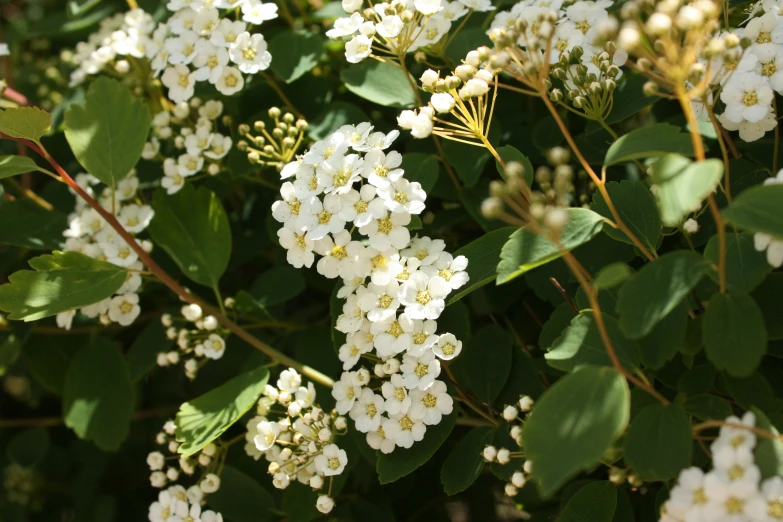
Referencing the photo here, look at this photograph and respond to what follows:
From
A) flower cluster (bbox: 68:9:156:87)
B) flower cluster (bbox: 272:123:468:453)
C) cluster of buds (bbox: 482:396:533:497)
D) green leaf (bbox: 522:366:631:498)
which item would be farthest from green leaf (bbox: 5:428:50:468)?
green leaf (bbox: 522:366:631:498)

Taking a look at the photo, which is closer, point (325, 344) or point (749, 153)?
point (749, 153)

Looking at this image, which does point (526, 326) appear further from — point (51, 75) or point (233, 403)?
point (51, 75)

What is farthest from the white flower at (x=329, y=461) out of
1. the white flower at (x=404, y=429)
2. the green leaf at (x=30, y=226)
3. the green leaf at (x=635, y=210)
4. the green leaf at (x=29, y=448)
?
the green leaf at (x=29, y=448)

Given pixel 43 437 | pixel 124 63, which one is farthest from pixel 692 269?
pixel 43 437

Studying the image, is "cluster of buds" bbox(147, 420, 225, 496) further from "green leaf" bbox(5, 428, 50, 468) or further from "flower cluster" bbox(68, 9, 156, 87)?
"flower cluster" bbox(68, 9, 156, 87)

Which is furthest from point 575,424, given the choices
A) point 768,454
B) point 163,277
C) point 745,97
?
point 163,277
